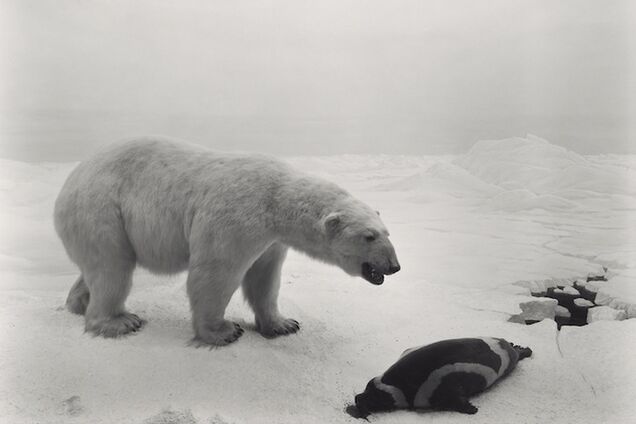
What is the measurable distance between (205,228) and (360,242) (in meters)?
0.77

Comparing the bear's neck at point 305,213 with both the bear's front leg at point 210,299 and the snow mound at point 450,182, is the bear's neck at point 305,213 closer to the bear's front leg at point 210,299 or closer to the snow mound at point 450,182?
the bear's front leg at point 210,299

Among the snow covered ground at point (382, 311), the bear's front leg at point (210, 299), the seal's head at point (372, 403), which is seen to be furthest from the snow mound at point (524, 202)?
the bear's front leg at point (210, 299)

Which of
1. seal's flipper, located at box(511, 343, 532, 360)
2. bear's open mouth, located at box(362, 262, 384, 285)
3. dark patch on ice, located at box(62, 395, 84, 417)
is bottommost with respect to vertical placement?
seal's flipper, located at box(511, 343, 532, 360)

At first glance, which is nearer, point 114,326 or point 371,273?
point 371,273

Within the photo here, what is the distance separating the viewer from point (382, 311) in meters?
3.20

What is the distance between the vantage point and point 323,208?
2613 millimetres

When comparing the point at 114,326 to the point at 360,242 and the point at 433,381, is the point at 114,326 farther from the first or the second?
the point at 433,381

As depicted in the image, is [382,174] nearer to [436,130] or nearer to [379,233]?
[436,130]

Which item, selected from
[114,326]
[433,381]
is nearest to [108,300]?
[114,326]

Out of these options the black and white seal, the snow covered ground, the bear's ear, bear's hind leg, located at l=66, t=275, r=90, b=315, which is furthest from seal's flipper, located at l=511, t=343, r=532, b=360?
bear's hind leg, located at l=66, t=275, r=90, b=315

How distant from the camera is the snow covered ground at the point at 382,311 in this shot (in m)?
2.27

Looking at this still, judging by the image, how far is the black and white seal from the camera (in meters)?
2.28

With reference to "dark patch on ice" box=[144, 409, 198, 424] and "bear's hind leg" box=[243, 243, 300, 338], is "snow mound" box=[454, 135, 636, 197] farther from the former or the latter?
"dark patch on ice" box=[144, 409, 198, 424]

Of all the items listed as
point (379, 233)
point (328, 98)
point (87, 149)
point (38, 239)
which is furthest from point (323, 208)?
point (38, 239)
